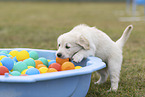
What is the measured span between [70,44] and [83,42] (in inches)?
4.5

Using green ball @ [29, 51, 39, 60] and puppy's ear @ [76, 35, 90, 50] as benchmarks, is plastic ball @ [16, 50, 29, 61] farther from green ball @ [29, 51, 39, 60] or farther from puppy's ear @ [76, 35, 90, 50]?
puppy's ear @ [76, 35, 90, 50]

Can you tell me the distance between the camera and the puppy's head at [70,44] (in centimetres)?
209

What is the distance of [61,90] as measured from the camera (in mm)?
1677

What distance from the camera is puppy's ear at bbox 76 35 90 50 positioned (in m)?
2.11

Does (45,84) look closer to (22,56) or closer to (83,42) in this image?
(83,42)

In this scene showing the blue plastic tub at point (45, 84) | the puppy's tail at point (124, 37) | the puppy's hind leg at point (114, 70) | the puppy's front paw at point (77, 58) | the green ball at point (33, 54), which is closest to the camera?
the blue plastic tub at point (45, 84)

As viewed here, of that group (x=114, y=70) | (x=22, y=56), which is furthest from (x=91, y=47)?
(x=22, y=56)

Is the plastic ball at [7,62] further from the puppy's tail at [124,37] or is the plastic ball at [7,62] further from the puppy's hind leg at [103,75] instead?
the puppy's tail at [124,37]

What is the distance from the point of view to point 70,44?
83.0 inches

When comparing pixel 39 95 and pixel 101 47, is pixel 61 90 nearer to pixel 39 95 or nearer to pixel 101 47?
pixel 39 95

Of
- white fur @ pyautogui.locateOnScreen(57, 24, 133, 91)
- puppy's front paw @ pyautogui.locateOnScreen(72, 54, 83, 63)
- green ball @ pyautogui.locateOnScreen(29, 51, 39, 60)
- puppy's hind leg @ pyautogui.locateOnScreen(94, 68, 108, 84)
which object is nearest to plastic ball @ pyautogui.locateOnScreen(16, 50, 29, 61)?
Result: green ball @ pyautogui.locateOnScreen(29, 51, 39, 60)

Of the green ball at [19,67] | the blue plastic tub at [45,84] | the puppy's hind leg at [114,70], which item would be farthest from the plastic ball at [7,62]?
the puppy's hind leg at [114,70]

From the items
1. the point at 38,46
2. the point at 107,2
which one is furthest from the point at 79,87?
the point at 107,2

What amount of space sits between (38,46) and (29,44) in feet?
0.89
